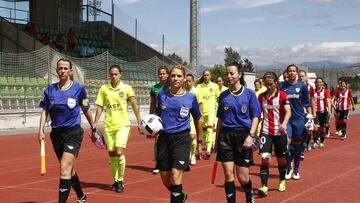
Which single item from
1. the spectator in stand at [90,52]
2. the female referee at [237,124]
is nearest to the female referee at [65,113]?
the female referee at [237,124]

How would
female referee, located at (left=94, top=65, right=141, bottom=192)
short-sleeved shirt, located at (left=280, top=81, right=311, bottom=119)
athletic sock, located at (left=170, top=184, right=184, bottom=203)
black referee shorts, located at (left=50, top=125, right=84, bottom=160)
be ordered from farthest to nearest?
short-sleeved shirt, located at (left=280, top=81, right=311, bottom=119) → female referee, located at (left=94, top=65, right=141, bottom=192) → black referee shorts, located at (left=50, top=125, right=84, bottom=160) → athletic sock, located at (left=170, top=184, right=184, bottom=203)

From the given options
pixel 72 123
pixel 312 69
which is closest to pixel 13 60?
pixel 72 123

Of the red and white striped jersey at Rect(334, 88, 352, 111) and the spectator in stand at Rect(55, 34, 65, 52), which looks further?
the spectator in stand at Rect(55, 34, 65, 52)

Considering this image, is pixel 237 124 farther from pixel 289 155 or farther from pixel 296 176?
pixel 289 155

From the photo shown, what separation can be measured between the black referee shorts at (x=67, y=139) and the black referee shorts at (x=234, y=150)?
1.86 meters

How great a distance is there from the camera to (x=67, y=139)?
24.9ft

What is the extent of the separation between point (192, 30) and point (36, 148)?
64.7 feet

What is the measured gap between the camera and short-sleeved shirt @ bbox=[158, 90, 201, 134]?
7199 millimetres

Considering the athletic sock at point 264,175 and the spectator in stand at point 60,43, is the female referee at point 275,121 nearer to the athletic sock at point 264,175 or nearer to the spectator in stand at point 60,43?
the athletic sock at point 264,175

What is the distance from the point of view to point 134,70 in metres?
29.8

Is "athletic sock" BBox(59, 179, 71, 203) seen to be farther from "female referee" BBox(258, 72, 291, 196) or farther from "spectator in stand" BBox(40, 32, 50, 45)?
"spectator in stand" BBox(40, 32, 50, 45)

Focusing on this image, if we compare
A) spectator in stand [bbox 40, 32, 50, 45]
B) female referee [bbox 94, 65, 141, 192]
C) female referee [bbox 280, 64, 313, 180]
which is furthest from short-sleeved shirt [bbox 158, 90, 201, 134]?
spectator in stand [bbox 40, 32, 50, 45]

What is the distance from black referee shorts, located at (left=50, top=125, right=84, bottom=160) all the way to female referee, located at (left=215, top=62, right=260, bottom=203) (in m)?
1.85

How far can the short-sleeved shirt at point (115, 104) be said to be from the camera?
9469 mm
